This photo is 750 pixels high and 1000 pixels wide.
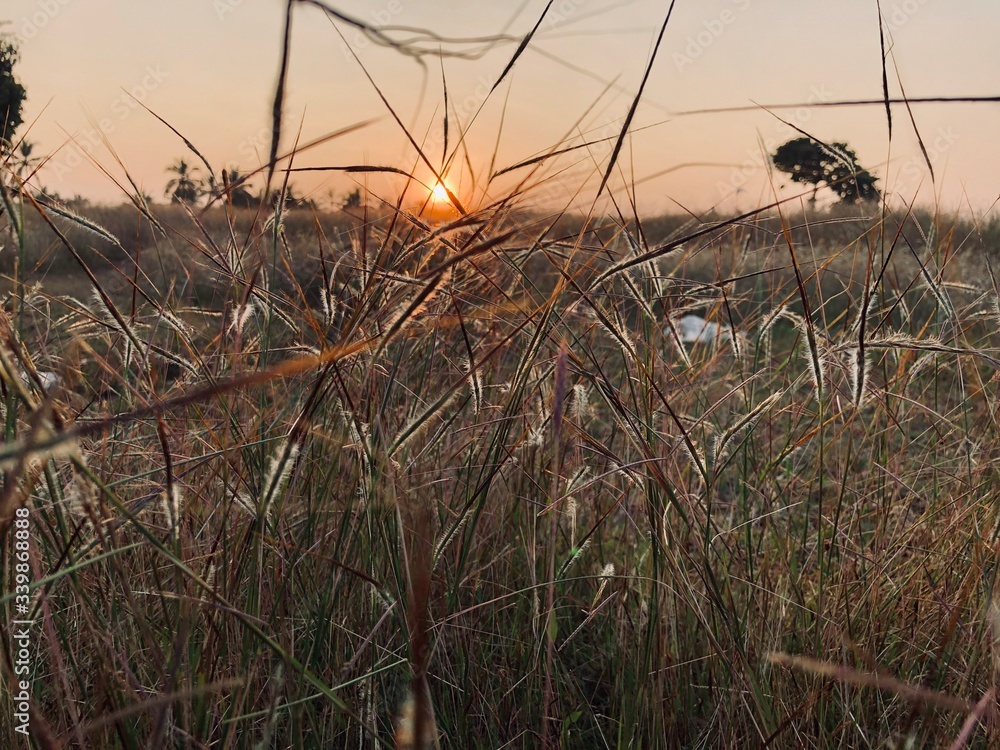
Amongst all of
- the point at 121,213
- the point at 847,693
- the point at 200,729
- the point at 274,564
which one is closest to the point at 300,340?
the point at 274,564

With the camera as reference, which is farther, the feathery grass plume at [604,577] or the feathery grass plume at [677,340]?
the feathery grass plume at [677,340]

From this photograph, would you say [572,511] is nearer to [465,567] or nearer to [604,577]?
[604,577]

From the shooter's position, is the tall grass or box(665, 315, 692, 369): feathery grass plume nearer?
the tall grass

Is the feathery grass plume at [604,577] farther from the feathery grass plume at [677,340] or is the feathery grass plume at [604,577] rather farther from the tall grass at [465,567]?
the feathery grass plume at [677,340]

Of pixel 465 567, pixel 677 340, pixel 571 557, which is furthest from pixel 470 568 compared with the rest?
pixel 677 340

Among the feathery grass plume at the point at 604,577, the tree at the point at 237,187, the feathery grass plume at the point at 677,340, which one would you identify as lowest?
the feathery grass plume at the point at 604,577

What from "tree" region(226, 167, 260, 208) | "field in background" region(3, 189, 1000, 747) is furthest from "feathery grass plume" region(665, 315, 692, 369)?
"tree" region(226, 167, 260, 208)

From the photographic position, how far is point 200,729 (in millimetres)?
779

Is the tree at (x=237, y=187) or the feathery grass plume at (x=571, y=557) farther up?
the tree at (x=237, y=187)

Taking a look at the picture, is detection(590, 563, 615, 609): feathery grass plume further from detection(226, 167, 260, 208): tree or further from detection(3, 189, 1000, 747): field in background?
detection(226, 167, 260, 208): tree

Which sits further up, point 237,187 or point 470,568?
point 237,187

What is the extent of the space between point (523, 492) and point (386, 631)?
1.27 feet

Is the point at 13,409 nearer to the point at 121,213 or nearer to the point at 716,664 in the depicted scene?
the point at 716,664

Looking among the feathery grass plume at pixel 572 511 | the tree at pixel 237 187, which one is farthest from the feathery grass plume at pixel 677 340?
the tree at pixel 237 187
